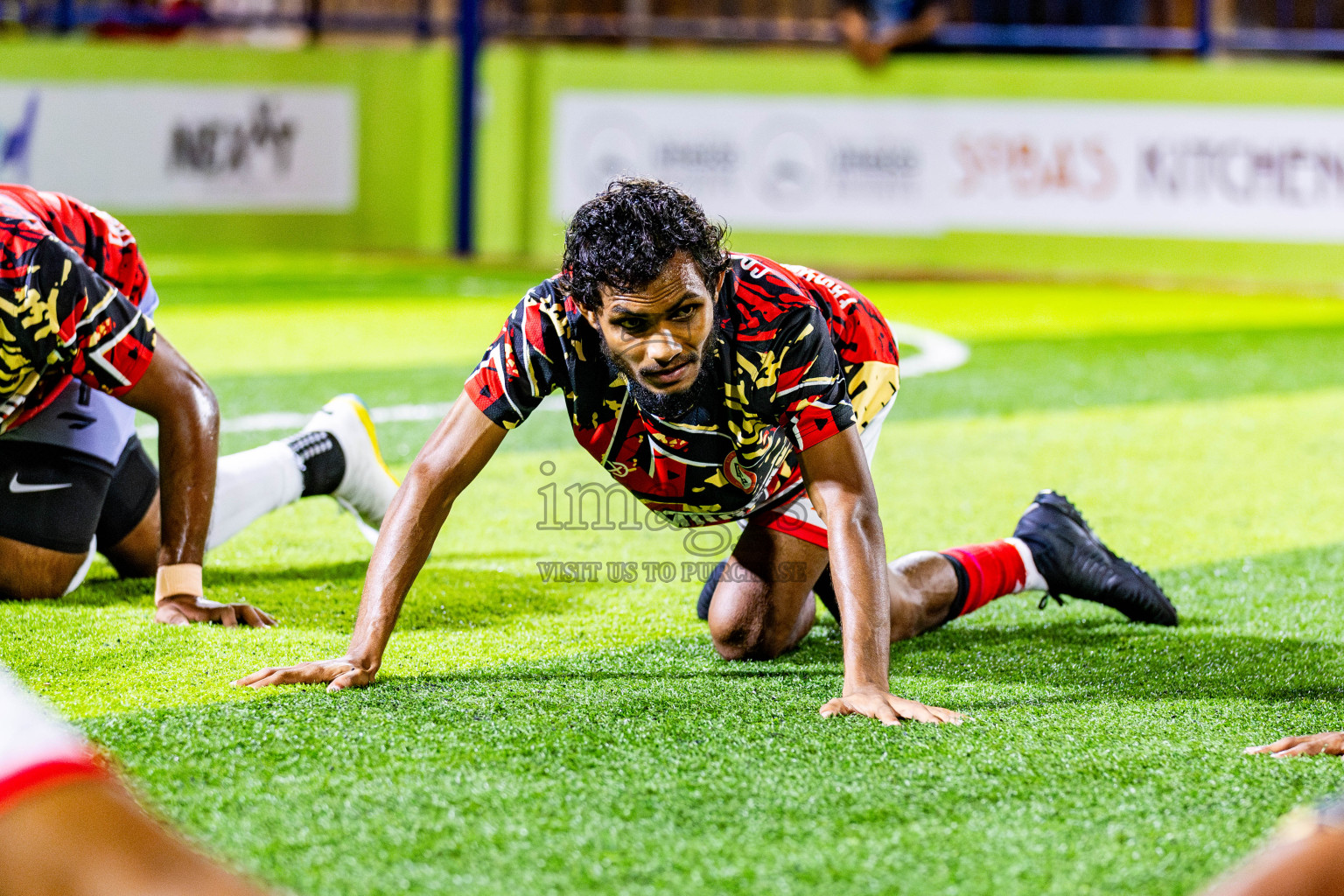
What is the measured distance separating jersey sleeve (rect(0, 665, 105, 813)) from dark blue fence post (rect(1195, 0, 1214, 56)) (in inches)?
438

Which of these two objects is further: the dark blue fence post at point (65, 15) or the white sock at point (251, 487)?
the dark blue fence post at point (65, 15)

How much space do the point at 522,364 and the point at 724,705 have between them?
2.48ft

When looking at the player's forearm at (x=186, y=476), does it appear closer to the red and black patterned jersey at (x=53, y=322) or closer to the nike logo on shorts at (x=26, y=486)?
the red and black patterned jersey at (x=53, y=322)

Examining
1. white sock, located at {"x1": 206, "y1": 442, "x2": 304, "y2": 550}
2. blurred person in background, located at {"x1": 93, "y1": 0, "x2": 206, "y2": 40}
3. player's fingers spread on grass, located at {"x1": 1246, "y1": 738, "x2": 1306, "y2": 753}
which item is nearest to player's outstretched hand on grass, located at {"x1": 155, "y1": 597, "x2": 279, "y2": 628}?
white sock, located at {"x1": 206, "y1": 442, "x2": 304, "y2": 550}

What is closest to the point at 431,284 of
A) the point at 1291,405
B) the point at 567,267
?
the point at 1291,405

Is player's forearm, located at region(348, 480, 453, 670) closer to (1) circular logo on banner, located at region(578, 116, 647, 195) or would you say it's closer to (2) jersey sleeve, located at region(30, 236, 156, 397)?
(2) jersey sleeve, located at region(30, 236, 156, 397)

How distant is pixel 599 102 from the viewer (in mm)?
12102

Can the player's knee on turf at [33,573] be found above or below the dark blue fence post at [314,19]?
below

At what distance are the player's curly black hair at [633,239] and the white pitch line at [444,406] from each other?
65.3 inches

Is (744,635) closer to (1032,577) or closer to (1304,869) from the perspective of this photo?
(1032,577)

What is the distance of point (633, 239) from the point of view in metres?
2.95

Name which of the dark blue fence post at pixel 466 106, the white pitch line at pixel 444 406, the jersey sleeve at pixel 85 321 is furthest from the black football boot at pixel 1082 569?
the dark blue fence post at pixel 466 106

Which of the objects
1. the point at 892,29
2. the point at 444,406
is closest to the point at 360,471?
the point at 444,406

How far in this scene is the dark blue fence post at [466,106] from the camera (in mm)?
12484
